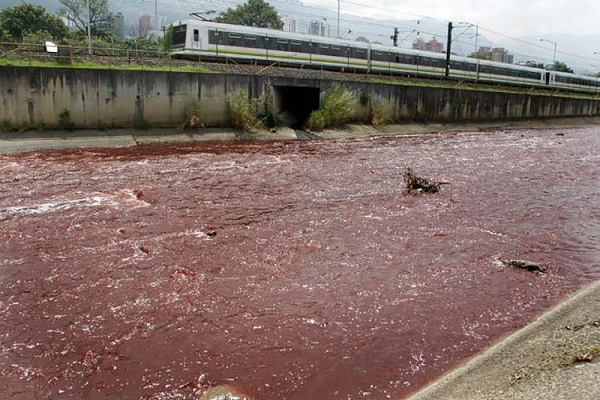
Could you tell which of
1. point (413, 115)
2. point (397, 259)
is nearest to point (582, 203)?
point (397, 259)

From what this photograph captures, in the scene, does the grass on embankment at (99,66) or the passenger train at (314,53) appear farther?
the passenger train at (314,53)

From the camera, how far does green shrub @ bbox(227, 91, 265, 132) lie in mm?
30516

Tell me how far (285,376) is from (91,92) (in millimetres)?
24120

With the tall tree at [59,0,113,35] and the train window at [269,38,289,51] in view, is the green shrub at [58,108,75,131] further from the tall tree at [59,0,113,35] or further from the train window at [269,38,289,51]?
the tall tree at [59,0,113,35]

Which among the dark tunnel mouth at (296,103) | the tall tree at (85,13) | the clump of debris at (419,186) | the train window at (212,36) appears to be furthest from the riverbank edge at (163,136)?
the tall tree at (85,13)

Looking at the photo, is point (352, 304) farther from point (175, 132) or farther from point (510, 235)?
point (175, 132)

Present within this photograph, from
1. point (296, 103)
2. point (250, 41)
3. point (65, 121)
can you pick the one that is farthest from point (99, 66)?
point (250, 41)

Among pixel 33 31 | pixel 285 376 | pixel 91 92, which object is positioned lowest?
pixel 285 376

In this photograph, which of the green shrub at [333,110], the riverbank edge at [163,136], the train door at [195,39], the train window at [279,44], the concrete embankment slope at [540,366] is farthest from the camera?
the train window at [279,44]

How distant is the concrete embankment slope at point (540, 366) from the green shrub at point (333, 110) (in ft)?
87.9

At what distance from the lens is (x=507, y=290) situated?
932cm

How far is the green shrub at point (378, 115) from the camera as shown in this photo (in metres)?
37.7

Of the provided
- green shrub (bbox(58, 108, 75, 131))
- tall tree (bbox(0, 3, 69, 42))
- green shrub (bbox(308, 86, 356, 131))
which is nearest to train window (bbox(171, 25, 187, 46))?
green shrub (bbox(308, 86, 356, 131))

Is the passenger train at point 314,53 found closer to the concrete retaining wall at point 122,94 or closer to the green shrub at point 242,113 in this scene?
the concrete retaining wall at point 122,94
